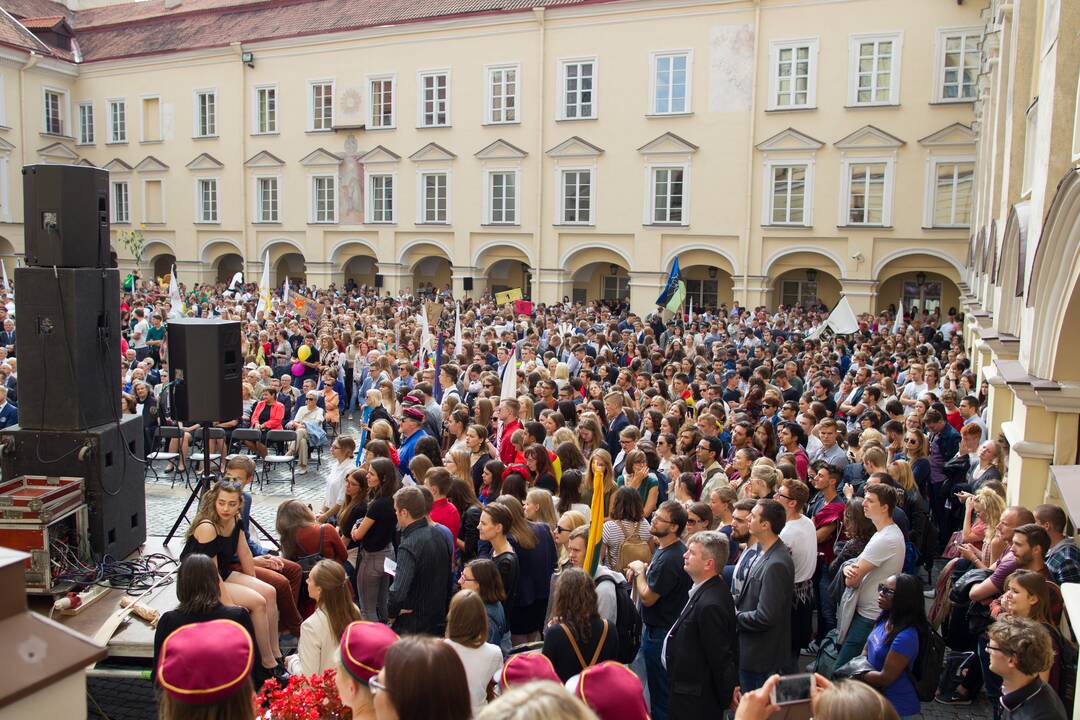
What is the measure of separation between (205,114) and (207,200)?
11.8ft

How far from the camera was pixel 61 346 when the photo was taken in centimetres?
770

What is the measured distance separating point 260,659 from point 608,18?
2753 centimetres

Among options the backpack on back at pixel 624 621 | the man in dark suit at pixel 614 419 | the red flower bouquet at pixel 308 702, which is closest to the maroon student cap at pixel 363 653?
the red flower bouquet at pixel 308 702

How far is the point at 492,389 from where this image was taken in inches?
517

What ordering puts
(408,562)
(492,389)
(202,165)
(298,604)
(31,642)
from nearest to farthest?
(31,642) < (408,562) < (298,604) < (492,389) < (202,165)

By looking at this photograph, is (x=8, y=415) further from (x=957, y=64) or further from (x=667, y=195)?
(x=957, y=64)

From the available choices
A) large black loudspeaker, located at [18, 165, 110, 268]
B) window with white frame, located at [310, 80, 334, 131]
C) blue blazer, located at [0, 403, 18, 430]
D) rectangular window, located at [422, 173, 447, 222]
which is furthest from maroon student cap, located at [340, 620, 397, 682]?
window with white frame, located at [310, 80, 334, 131]

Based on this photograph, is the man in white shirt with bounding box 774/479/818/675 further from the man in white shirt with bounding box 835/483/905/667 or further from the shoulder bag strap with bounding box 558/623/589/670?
the shoulder bag strap with bounding box 558/623/589/670

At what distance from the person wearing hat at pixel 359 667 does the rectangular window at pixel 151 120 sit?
40.5 meters

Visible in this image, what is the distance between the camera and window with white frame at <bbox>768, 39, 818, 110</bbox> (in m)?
27.7

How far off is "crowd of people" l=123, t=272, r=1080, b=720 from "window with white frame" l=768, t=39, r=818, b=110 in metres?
18.4

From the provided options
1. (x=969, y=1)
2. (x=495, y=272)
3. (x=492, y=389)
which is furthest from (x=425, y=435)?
(x=495, y=272)

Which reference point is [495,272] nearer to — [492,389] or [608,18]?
[608,18]

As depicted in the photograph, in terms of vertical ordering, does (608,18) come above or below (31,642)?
above
